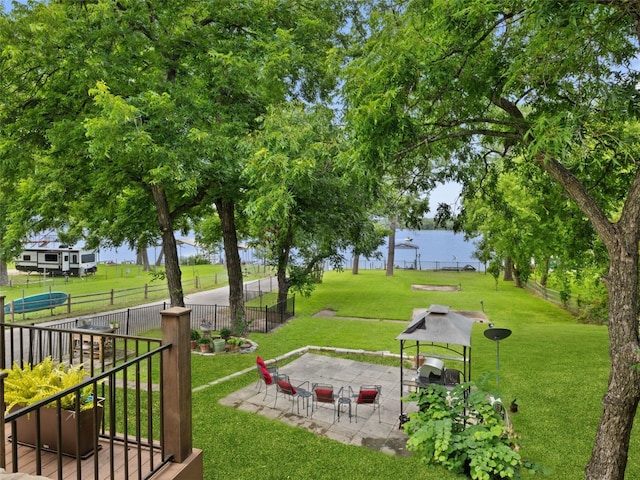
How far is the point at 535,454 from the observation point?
606 cm

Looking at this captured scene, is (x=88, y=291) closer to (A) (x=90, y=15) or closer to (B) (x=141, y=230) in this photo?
(B) (x=141, y=230)

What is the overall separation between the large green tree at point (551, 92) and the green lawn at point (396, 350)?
5.98 feet

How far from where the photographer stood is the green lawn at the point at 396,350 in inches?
224

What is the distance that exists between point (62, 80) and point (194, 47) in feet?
11.2

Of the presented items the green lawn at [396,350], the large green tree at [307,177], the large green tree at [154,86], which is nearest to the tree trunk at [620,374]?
the green lawn at [396,350]

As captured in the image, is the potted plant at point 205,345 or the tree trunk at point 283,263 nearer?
the potted plant at point 205,345

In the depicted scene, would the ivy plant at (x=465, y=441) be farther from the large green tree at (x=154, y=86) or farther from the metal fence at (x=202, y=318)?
the metal fence at (x=202, y=318)

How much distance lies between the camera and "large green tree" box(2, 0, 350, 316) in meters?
8.38

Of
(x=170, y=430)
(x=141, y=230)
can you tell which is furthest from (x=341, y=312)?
(x=170, y=430)

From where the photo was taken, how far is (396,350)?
1254 centimetres

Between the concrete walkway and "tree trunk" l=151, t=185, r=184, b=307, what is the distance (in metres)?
3.87

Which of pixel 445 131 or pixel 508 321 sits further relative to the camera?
pixel 508 321

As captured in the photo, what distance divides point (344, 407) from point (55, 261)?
102 feet

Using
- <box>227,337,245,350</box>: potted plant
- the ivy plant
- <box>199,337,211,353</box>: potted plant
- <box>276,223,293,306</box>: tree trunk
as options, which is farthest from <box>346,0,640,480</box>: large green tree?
<box>276,223,293,306</box>: tree trunk
